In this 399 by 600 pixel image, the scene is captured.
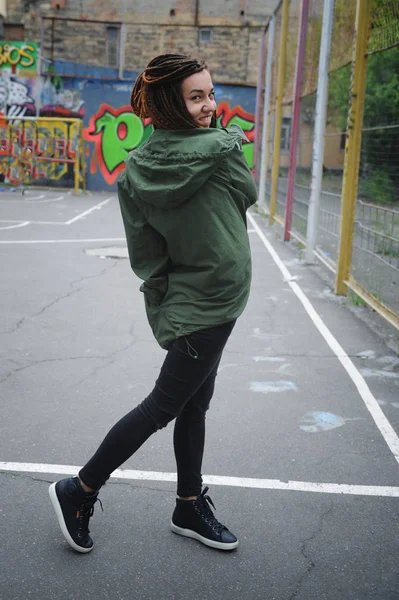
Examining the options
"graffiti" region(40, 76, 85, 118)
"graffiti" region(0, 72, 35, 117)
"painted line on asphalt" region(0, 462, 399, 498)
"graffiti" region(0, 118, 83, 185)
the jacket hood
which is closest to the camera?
the jacket hood

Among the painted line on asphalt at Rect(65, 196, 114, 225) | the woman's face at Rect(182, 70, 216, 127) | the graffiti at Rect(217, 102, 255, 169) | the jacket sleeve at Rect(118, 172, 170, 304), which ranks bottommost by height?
the painted line on asphalt at Rect(65, 196, 114, 225)

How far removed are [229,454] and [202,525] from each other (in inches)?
33.4

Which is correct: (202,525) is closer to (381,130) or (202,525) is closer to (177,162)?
(177,162)

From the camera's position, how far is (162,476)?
328 cm

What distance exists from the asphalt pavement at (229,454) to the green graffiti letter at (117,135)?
58.3 feet

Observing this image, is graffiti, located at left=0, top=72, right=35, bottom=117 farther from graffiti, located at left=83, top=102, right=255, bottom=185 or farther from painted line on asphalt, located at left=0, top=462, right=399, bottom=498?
painted line on asphalt, located at left=0, top=462, right=399, bottom=498

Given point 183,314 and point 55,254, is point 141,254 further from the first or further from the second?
point 55,254

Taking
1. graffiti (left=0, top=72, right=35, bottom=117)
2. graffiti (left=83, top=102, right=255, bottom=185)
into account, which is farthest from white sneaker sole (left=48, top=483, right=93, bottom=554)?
graffiti (left=0, top=72, right=35, bottom=117)

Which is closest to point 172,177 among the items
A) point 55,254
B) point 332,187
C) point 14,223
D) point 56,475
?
point 56,475

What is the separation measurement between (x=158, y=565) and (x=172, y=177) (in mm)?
1496

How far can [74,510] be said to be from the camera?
8.54ft

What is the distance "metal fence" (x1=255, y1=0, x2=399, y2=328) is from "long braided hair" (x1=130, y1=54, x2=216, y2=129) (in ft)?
12.7

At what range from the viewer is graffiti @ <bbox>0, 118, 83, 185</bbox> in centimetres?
2233

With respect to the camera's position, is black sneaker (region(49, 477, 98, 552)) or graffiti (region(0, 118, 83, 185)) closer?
black sneaker (region(49, 477, 98, 552))
